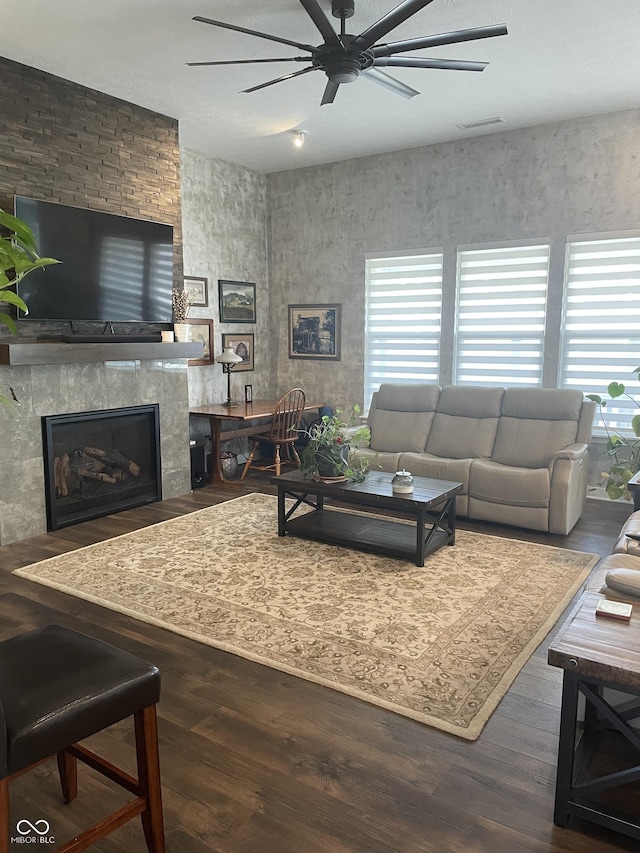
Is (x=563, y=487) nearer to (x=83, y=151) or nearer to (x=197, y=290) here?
(x=197, y=290)

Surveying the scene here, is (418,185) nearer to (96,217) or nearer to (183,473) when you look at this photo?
(96,217)

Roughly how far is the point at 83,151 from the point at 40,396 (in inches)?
74.4

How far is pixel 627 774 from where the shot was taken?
177cm

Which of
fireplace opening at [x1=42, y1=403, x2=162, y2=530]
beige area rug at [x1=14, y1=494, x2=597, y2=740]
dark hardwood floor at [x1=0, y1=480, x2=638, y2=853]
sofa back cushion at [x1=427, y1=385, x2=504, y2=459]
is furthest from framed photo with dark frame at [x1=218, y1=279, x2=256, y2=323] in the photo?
dark hardwood floor at [x1=0, y1=480, x2=638, y2=853]

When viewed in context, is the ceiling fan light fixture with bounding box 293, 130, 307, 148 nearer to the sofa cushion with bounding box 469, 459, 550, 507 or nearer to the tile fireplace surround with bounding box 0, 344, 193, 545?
the tile fireplace surround with bounding box 0, 344, 193, 545

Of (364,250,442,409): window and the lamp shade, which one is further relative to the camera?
the lamp shade

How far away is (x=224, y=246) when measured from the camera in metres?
6.81

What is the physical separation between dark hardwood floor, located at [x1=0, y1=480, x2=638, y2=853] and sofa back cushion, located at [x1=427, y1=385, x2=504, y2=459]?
2552mm

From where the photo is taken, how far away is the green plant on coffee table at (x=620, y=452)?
4.89 metres

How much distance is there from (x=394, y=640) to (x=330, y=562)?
108cm

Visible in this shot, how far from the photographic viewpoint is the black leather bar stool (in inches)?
55.0

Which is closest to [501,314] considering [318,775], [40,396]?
[40,396]

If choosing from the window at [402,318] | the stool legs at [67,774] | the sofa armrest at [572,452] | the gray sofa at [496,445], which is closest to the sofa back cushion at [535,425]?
the gray sofa at [496,445]

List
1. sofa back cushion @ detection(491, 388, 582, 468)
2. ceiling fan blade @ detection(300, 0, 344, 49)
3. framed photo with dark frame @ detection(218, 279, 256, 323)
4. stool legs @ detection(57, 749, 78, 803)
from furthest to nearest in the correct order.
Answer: framed photo with dark frame @ detection(218, 279, 256, 323) < sofa back cushion @ detection(491, 388, 582, 468) < ceiling fan blade @ detection(300, 0, 344, 49) < stool legs @ detection(57, 749, 78, 803)
